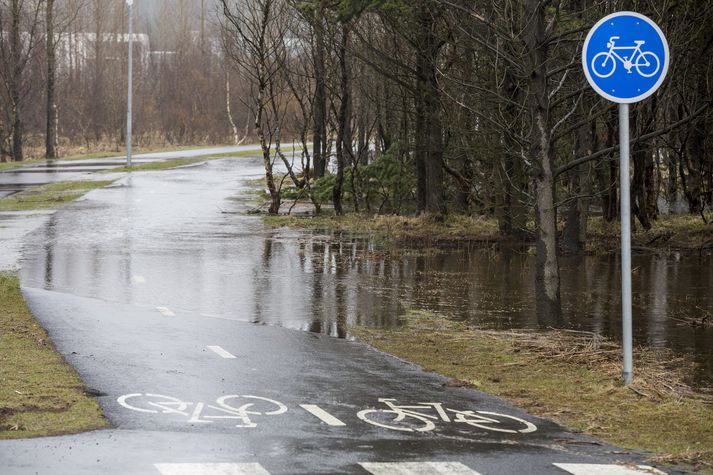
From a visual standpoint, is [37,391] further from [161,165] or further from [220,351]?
[161,165]

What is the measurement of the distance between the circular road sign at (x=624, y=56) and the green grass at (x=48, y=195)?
813 inches

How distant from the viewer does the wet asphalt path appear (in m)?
6.46

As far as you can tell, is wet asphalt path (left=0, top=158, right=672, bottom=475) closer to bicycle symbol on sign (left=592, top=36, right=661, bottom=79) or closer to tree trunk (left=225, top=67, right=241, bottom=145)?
bicycle symbol on sign (left=592, top=36, right=661, bottom=79)

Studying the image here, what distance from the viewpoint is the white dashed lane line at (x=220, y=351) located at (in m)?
10.2

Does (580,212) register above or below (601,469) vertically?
above

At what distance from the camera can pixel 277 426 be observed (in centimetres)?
738

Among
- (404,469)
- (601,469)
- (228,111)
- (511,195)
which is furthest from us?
(228,111)

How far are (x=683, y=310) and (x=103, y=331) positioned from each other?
7303 millimetres

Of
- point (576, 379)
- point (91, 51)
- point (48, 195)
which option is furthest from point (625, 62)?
point (91, 51)

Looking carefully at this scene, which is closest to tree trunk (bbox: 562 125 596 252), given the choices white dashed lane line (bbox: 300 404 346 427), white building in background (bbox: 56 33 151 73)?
white dashed lane line (bbox: 300 404 346 427)

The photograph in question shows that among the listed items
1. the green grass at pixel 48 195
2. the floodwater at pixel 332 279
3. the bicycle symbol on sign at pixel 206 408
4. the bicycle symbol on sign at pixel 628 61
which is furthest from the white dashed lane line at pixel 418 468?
the green grass at pixel 48 195

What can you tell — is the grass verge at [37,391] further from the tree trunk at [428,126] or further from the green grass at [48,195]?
the green grass at [48,195]

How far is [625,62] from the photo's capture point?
9023 mm

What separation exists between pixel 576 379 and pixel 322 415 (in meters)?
2.72
